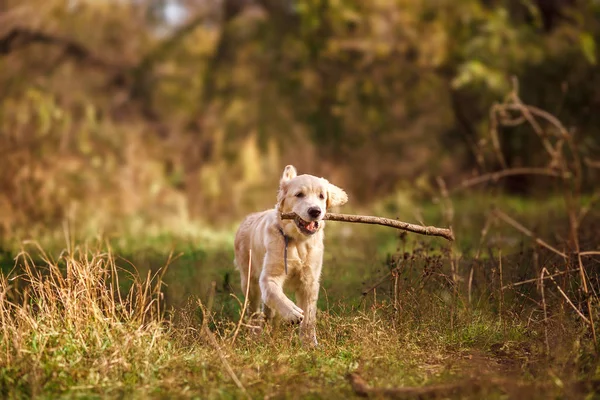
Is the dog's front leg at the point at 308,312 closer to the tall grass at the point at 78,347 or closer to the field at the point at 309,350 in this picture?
the field at the point at 309,350

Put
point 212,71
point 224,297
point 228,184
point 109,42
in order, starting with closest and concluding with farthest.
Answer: point 224,297, point 228,184, point 212,71, point 109,42

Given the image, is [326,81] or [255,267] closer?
[255,267]

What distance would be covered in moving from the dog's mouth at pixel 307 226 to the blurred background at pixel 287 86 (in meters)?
9.05

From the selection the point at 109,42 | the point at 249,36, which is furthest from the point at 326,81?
the point at 109,42

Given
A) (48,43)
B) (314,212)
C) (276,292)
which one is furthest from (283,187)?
(48,43)

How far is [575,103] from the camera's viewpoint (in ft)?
54.0

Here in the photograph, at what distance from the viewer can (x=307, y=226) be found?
569 centimetres

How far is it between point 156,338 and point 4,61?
1352 centimetres

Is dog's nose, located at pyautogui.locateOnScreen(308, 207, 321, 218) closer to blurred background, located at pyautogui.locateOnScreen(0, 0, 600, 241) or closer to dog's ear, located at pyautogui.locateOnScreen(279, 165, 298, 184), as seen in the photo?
dog's ear, located at pyautogui.locateOnScreen(279, 165, 298, 184)

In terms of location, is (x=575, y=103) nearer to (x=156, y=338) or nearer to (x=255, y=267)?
(x=255, y=267)

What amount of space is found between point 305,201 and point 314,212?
0.50ft

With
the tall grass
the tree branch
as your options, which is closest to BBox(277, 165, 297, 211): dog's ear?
the tall grass

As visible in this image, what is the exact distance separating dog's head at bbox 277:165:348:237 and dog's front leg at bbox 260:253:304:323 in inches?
11.5

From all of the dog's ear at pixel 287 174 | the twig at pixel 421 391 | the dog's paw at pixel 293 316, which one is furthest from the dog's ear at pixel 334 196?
the twig at pixel 421 391
